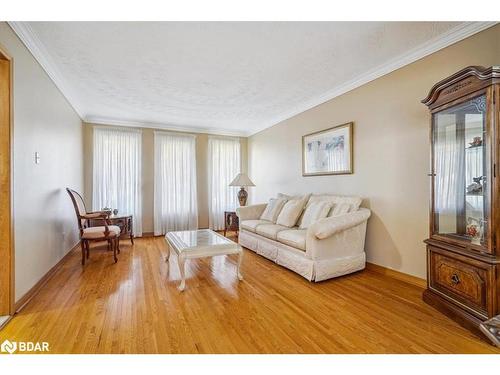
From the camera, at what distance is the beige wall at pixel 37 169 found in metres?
2.13

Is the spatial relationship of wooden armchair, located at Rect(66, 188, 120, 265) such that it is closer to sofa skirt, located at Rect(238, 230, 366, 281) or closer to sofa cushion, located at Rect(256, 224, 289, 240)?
sofa cushion, located at Rect(256, 224, 289, 240)

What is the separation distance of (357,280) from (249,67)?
2.86 meters

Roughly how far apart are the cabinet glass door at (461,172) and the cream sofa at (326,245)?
2.93 feet

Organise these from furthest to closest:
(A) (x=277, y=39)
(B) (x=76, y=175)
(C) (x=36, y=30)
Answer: (B) (x=76, y=175) → (A) (x=277, y=39) → (C) (x=36, y=30)

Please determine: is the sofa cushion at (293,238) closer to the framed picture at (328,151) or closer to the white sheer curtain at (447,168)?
the framed picture at (328,151)

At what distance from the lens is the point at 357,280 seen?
110 inches

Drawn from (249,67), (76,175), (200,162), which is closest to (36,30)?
(249,67)

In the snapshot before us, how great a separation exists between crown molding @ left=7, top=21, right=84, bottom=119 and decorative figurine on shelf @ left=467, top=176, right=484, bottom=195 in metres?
4.06

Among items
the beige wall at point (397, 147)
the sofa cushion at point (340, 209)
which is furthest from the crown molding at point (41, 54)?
the sofa cushion at point (340, 209)

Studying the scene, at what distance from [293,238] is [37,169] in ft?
9.87

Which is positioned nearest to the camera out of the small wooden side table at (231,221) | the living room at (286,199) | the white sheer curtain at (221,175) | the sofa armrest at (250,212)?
the living room at (286,199)

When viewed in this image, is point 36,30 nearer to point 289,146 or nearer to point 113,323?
point 113,323

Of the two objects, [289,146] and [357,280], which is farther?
[289,146]

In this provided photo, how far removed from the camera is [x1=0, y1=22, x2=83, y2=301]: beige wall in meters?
2.13
